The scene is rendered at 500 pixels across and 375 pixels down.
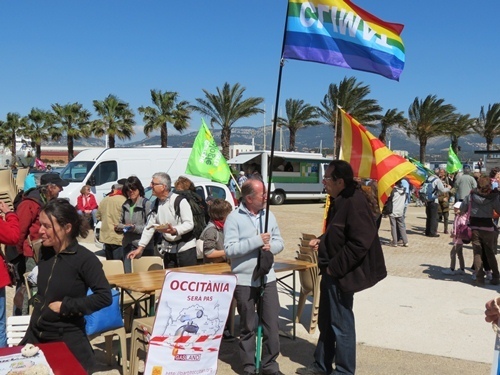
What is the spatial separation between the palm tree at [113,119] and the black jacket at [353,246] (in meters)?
43.0

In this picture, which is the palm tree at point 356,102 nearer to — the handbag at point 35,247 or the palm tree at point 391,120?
the palm tree at point 391,120

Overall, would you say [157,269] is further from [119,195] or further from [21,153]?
[21,153]

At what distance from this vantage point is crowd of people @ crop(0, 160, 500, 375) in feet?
11.2

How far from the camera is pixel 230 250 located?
192 inches

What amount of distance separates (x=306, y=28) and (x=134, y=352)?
3331 millimetres

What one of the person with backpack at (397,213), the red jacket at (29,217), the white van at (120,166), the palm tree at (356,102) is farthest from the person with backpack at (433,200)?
the palm tree at (356,102)

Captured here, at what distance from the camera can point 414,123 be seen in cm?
4459

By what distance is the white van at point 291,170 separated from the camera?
30.5 meters

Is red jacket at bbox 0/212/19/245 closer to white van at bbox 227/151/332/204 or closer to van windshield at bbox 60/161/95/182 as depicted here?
van windshield at bbox 60/161/95/182

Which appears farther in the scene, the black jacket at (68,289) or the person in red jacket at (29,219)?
the person in red jacket at (29,219)

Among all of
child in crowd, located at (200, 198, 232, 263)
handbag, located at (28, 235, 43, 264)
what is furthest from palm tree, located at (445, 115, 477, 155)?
handbag, located at (28, 235, 43, 264)

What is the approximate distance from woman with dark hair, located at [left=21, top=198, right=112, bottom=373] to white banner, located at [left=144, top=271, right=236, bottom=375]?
0.44m

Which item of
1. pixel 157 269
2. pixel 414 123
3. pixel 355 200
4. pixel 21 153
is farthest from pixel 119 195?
pixel 21 153

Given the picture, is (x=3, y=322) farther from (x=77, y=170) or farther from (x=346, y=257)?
(x=77, y=170)
